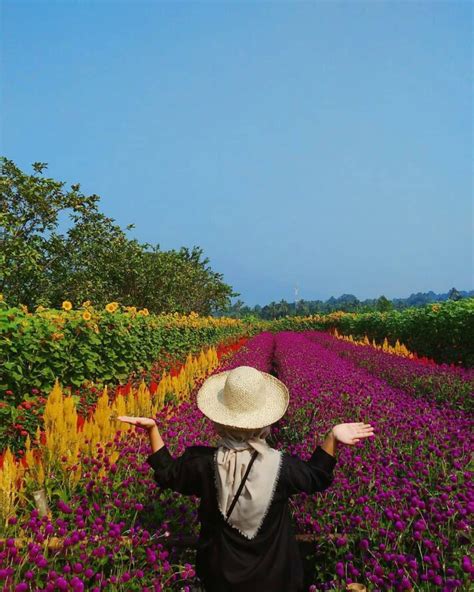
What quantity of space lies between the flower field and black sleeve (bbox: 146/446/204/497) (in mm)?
247

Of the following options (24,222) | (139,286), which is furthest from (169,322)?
(139,286)

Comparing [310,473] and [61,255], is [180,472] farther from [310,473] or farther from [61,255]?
[61,255]

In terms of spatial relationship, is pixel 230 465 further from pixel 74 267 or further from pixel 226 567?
pixel 74 267

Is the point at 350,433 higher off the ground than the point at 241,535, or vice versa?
the point at 350,433

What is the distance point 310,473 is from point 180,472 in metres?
0.63

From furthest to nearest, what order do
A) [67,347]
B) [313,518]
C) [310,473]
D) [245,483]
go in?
[67,347], [313,518], [310,473], [245,483]

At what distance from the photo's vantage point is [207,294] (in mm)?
43594

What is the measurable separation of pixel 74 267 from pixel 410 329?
12.1m

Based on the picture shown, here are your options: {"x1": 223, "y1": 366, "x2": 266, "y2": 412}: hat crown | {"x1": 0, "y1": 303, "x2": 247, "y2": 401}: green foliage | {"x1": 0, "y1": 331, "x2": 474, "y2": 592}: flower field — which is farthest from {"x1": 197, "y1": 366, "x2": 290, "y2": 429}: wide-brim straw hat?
{"x1": 0, "y1": 303, "x2": 247, "y2": 401}: green foliage

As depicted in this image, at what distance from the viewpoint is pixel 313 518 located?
303cm

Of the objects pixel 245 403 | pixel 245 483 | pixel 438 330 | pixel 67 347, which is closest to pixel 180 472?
pixel 245 483

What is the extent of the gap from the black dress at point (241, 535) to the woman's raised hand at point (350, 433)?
12 cm

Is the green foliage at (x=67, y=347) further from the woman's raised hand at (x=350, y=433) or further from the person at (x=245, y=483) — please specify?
the woman's raised hand at (x=350, y=433)

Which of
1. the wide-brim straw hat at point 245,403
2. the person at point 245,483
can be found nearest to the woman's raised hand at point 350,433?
the person at point 245,483
